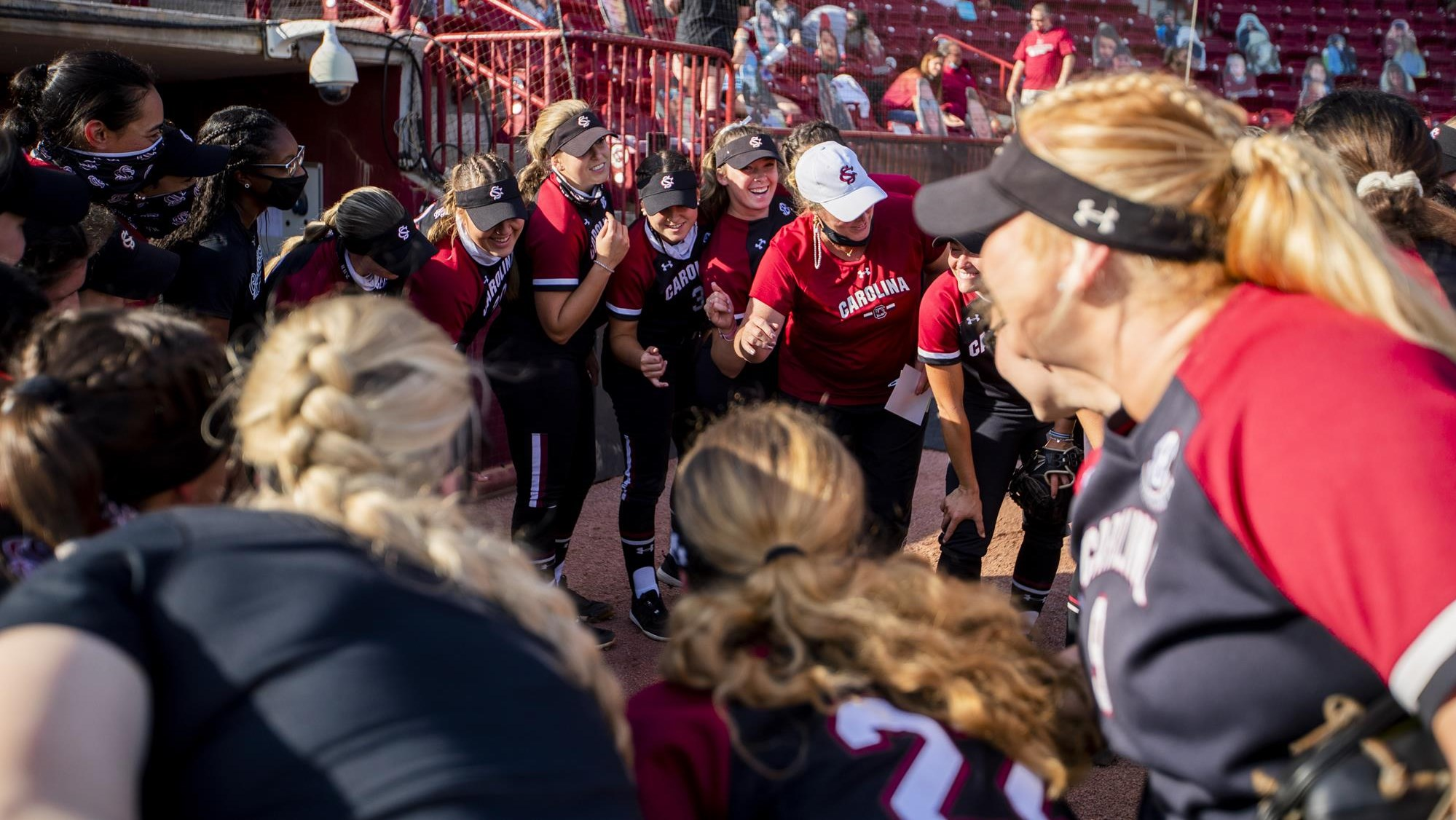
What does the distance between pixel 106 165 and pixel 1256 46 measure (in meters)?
15.8

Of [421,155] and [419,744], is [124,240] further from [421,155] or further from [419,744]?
[421,155]

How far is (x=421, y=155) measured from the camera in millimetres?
7680

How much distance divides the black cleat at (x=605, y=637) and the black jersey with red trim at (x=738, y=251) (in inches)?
52.0

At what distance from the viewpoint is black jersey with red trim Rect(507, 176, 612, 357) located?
14.1 ft

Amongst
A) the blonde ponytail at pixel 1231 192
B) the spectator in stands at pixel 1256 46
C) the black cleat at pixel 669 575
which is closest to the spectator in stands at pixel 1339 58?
the spectator in stands at pixel 1256 46

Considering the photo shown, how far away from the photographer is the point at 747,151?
4.57 meters

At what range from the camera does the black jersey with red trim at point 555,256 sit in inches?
169

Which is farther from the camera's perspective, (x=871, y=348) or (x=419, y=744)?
(x=871, y=348)

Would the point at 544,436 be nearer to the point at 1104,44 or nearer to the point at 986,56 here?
the point at 986,56

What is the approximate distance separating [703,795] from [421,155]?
6986mm

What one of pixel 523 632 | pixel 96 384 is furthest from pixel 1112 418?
pixel 96 384

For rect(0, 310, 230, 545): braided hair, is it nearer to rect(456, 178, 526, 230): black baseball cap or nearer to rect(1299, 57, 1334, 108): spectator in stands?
rect(456, 178, 526, 230): black baseball cap

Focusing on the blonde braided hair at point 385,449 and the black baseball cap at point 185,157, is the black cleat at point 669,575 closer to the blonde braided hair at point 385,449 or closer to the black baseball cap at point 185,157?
the black baseball cap at point 185,157

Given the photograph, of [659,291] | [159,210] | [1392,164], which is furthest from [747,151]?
[1392,164]
